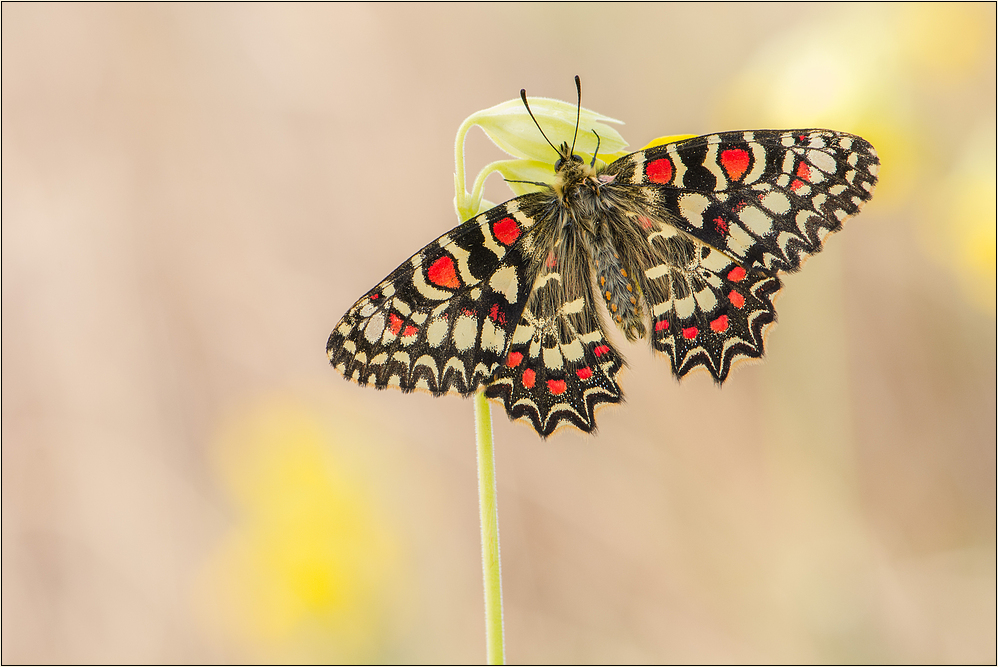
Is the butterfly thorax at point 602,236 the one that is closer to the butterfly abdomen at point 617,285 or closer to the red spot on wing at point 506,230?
the butterfly abdomen at point 617,285

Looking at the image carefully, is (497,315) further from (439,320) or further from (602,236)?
(602,236)

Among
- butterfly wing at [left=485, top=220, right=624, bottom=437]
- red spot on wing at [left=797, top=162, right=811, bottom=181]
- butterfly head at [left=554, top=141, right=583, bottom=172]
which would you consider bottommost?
butterfly wing at [left=485, top=220, right=624, bottom=437]

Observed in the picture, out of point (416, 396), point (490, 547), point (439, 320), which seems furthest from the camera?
point (416, 396)

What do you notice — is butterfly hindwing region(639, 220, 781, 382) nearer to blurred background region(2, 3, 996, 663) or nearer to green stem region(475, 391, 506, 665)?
green stem region(475, 391, 506, 665)

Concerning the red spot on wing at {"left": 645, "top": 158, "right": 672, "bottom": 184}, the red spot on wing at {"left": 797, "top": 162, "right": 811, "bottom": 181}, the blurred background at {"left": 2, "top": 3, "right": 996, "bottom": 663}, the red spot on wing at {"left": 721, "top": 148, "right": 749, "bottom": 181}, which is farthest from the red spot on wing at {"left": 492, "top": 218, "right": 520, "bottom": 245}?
the blurred background at {"left": 2, "top": 3, "right": 996, "bottom": 663}

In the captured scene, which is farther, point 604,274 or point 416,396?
point 416,396

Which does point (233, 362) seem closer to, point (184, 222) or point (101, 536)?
point (184, 222)

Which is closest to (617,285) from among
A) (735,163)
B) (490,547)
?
(735,163)
